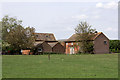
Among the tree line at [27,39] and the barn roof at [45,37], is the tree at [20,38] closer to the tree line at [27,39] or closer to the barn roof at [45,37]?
the tree line at [27,39]

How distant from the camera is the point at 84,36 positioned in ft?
208

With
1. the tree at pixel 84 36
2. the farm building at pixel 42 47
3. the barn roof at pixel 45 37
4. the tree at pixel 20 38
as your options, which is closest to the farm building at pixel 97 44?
the tree at pixel 84 36

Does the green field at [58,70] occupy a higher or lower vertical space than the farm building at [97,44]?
lower

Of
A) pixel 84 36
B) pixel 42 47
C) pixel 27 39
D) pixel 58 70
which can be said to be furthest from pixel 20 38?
pixel 58 70

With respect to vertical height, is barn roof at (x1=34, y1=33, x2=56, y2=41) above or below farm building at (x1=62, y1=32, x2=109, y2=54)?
above

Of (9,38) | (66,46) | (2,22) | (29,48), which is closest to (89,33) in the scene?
(66,46)

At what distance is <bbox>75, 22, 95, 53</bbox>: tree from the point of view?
2497 inches

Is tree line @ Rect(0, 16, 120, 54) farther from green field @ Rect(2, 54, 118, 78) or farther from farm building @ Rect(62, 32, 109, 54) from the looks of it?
green field @ Rect(2, 54, 118, 78)

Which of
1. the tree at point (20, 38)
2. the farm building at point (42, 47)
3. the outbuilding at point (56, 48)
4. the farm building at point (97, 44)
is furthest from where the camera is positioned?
the outbuilding at point (56, 48)

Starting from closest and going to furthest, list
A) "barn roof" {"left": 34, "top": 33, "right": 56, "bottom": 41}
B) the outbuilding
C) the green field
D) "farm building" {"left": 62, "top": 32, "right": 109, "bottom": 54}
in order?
the green field, "farm building" {"left": 62, "top": 32, "right": 109, "bottom": 54}, the outbuilding, "barn roof" {"left": 34, "top": 33, "right": 56, "bottom": 41}

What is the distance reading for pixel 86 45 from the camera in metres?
63.5

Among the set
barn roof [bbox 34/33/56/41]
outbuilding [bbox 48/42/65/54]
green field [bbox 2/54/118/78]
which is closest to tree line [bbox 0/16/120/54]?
outbuilding [bbox 48/42/65/54]

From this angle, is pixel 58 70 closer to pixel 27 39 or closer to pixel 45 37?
pixel 27 39

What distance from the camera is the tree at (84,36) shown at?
63.4 meters
